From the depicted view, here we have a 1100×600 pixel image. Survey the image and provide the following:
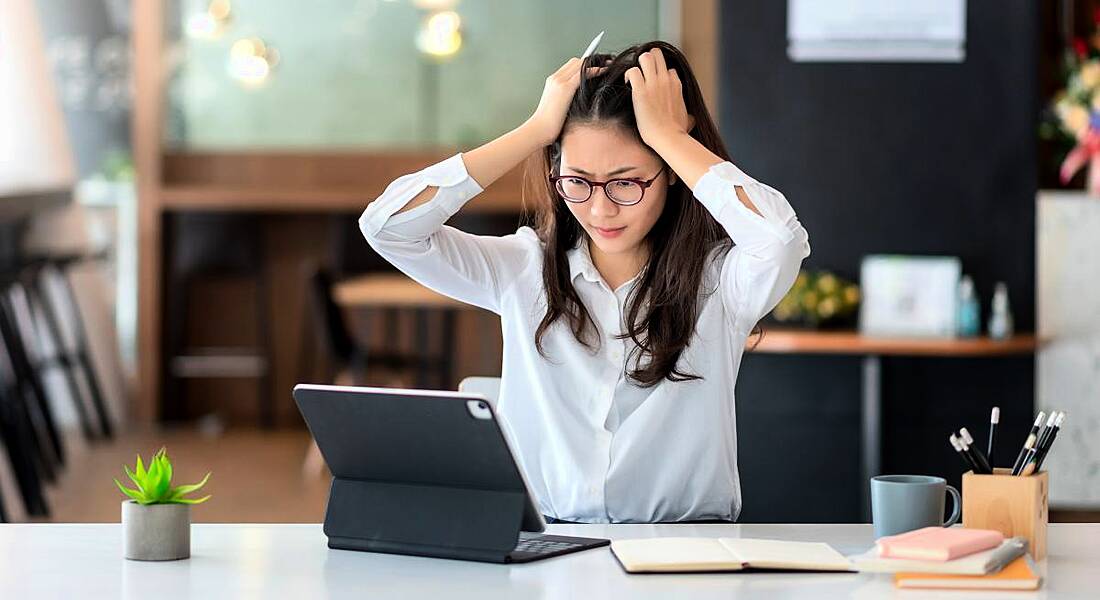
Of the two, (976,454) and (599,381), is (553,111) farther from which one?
(976,454)

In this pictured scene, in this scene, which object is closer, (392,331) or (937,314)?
(937,314)

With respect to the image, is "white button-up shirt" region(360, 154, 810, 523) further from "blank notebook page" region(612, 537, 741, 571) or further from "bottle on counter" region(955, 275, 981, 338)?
"bottle on counter" region(955, 275, 981, 338)

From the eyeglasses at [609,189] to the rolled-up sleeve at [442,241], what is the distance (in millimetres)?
142

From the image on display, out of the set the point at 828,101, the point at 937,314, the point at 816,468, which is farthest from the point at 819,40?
the point at 816,468

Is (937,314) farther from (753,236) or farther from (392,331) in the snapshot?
(392,331)

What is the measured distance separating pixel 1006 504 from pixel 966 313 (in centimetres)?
280

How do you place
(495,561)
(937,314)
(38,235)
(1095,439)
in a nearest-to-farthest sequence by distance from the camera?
(495,561), (937,314), (1095,439), (38,235)

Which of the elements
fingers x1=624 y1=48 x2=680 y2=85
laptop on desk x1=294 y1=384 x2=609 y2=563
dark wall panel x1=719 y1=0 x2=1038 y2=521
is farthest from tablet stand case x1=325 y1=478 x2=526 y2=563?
dark wall panel x1=719 y1=0 x2=1038 y2=521

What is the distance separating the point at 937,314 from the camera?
15.4 ft

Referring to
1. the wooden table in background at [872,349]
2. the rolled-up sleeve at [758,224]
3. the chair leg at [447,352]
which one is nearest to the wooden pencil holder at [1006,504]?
the rolled-up sleeve at [758,224]

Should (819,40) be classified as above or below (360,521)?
above

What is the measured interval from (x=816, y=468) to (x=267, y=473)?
3111 mm

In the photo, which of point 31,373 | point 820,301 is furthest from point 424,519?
point 31,373

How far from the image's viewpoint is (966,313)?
4.69m
